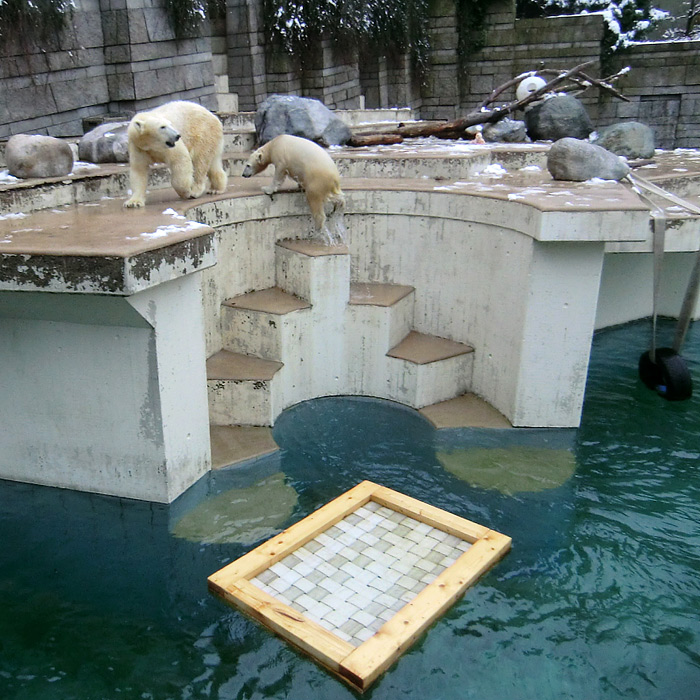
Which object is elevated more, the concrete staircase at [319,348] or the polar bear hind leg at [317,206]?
the polar bear hind leg at [317,206]

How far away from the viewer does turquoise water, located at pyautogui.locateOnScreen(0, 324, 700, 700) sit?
9.96 feet

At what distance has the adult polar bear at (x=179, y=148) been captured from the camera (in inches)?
172

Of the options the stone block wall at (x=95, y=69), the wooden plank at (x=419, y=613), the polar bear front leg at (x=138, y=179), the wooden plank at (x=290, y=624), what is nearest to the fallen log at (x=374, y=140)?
the stone block wall at (x=95, y=69)

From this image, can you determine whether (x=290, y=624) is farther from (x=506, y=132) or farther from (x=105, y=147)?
(x=506, y=132)

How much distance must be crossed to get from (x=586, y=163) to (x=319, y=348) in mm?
2923

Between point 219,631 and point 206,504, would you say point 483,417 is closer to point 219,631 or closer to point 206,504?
point 206,504

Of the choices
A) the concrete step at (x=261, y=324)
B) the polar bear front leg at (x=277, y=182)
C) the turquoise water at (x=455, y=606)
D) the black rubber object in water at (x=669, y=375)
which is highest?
the polar bear front leg at (x=277, y=182)

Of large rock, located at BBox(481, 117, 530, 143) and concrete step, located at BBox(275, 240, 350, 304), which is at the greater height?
large rock, located at BBox(481, 117, 530, 143)

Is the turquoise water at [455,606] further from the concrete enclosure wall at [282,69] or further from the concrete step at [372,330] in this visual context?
the concrete enclosure wall at [282,69]

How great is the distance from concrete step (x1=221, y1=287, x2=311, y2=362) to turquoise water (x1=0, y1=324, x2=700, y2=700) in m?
0.62

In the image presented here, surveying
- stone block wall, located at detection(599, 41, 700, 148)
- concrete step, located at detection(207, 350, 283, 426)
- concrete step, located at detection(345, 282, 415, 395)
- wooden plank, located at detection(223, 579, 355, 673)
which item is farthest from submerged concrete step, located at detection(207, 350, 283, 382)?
stone block wall, located at detection(599, 41, 700, 148)

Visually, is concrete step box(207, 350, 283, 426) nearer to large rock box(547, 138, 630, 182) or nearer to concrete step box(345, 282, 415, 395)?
concrete step box(345, 282, 415, 395)

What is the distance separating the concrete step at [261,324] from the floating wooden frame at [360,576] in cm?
165

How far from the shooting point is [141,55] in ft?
27.8
